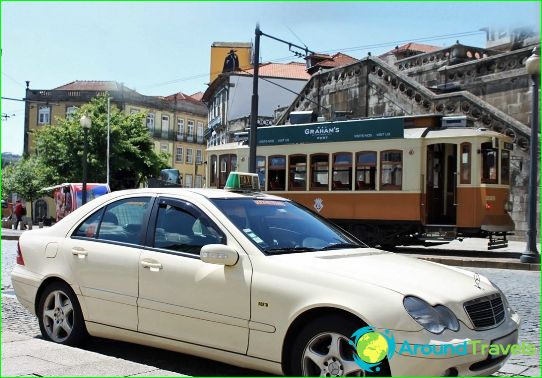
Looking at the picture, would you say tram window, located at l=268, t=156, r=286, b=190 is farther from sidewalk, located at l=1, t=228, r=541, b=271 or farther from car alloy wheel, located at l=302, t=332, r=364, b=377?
car alloy wheel, located at l=302, t=332, r=364, b=377

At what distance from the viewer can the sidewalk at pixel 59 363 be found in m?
4.11

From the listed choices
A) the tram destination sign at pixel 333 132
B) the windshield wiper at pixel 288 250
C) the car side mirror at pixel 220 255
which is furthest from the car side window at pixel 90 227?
the tram destination sign at pixel 333 132

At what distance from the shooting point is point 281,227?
5.30m

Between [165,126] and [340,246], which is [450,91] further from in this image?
[165,126]

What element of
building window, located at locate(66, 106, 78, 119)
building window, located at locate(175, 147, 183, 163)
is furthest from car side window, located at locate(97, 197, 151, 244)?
building window, located at locate(175, 147, 183, 163)

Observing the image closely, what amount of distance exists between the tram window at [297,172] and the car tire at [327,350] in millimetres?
15780

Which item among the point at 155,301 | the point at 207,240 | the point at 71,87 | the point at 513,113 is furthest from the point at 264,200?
the point at 71,87

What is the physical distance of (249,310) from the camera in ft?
14.7

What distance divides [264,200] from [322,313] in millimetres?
1706

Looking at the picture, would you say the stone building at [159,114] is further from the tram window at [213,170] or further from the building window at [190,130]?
the tram window at [213,170]

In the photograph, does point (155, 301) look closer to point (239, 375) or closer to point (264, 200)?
point (239, 375)

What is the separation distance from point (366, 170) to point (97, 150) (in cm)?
2903

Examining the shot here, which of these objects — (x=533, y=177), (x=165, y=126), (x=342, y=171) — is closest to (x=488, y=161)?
(x=533, y=177)

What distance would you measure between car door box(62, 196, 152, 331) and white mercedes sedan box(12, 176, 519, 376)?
0.01m
